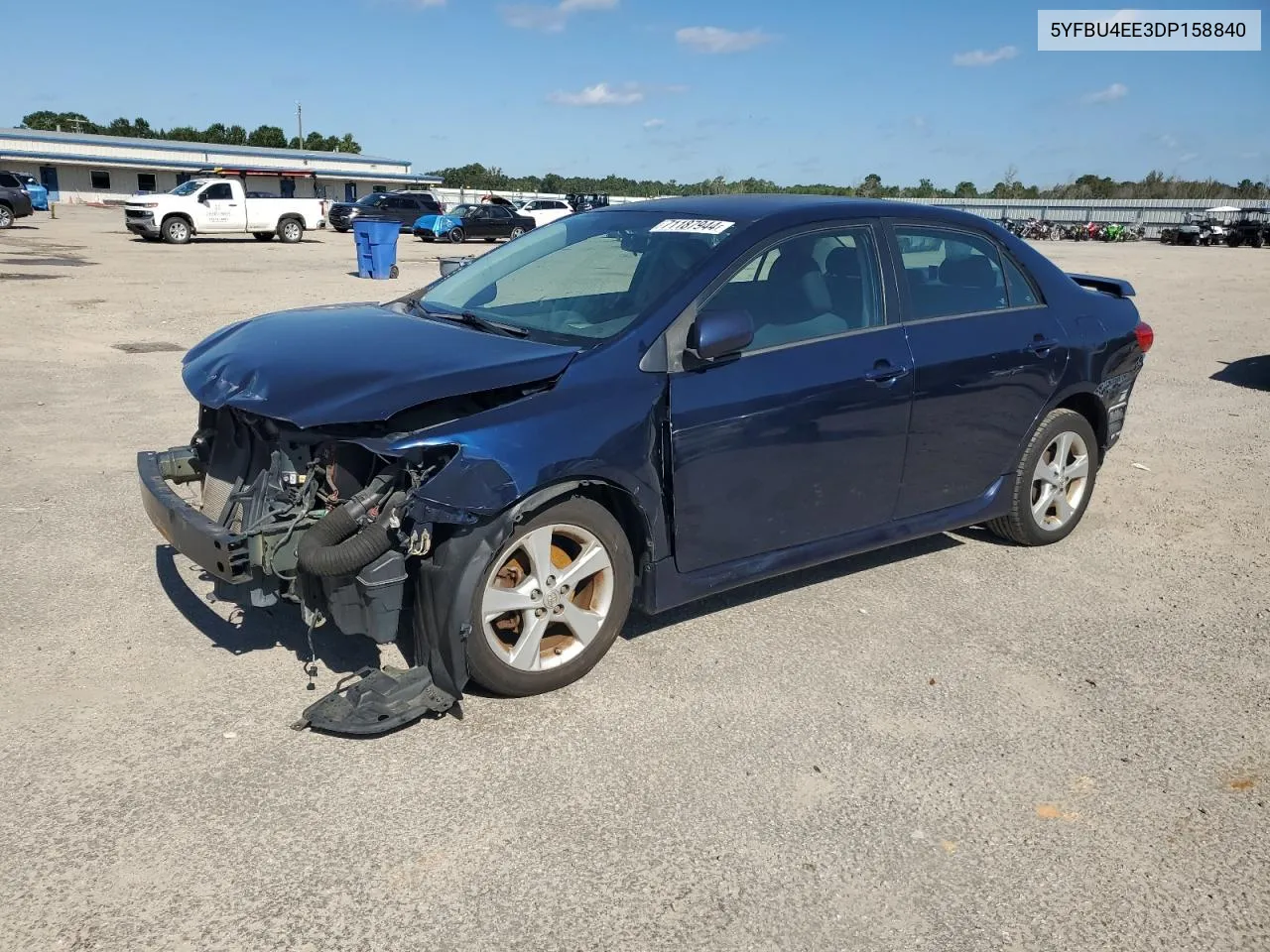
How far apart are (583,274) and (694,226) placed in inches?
21.3

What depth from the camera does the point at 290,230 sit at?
32719 millimetres

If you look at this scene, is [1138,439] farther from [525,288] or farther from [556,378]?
[556,378]

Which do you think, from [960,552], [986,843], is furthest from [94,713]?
[960,552]

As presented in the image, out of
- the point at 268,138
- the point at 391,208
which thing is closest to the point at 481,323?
the point at 391,208

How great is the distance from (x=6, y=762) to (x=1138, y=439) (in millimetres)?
7808

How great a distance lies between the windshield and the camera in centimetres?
407

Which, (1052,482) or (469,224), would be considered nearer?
(1052,482)

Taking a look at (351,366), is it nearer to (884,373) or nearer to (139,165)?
(884,373)

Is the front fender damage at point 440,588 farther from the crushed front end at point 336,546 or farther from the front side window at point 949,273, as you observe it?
the front side window at point 949,273

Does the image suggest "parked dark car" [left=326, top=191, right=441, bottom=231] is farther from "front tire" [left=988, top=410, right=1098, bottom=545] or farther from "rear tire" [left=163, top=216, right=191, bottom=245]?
"front tire" [left=988, top=410, right=1098, bottom=545]

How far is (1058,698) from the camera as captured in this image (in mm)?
3926

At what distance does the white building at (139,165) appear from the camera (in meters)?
61.4

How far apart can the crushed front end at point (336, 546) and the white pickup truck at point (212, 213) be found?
2947cm

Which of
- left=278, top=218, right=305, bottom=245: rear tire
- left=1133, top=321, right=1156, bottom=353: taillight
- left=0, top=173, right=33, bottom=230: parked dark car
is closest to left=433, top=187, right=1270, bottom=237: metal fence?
left=278, top=218, right=305, bottom=245: rear tire
